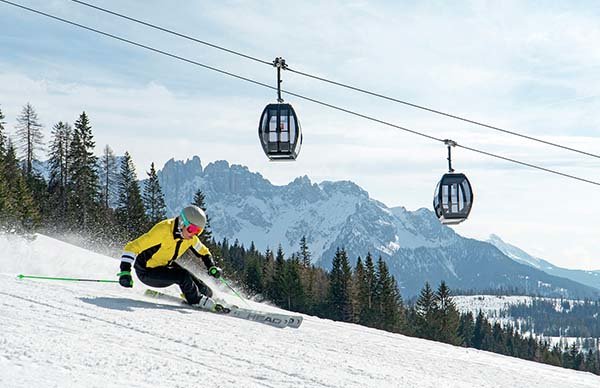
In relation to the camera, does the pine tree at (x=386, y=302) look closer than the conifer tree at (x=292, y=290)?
Yes

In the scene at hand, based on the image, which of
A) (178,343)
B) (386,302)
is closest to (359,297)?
(386,302)

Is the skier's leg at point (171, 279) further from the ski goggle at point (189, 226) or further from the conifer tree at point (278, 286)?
the conifer tree at point (278, 286)

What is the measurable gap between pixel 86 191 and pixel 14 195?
13.3 m

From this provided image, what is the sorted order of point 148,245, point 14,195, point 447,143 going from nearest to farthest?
point 148,245 < point 447,143 < point 14,195

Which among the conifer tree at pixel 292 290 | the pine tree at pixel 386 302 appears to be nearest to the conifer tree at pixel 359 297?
the pine tree at pixel 386 302

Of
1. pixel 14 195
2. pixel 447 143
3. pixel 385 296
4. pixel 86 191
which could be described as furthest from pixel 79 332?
pixel 385 296

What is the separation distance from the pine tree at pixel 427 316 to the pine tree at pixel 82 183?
112 feet

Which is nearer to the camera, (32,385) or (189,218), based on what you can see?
(32,385)

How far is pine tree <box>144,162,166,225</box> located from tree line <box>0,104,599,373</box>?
95 millimetres

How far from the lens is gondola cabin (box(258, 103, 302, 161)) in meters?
15.6

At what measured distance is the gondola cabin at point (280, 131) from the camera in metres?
15.6

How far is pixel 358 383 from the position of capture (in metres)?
7.81

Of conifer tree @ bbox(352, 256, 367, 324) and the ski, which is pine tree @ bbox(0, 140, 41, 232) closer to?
the ski

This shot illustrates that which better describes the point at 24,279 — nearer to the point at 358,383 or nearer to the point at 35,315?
the point at 35,315
